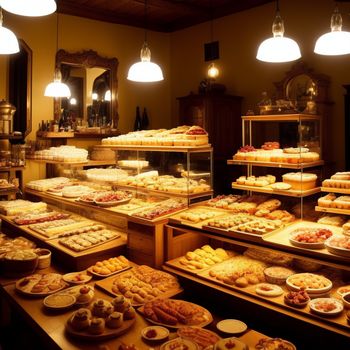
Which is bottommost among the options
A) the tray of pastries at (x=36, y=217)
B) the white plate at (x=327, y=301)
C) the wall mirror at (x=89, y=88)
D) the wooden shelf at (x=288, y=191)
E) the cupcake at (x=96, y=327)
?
the cupcake at (x=96, y=327)

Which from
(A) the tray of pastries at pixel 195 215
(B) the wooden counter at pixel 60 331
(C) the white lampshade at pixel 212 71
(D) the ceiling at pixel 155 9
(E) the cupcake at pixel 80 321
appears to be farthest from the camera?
(C) the white lampshade at pixel 212 71

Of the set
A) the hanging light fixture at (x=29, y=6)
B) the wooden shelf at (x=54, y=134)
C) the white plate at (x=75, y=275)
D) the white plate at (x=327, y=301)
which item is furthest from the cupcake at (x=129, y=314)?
the wooden shelf at (x=54, y=134)

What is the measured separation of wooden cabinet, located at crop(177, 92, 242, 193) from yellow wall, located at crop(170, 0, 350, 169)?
1.13 feet

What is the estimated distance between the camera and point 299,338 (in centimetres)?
287

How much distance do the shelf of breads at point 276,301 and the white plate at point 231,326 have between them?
0.22m

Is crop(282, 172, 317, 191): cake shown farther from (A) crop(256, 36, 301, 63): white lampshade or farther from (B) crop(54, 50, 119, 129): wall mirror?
(B) crop(54, 50, 119, 129): wall mirror

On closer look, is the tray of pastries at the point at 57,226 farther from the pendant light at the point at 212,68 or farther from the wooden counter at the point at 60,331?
the pendant light at the point at 212,68

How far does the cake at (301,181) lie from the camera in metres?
4.12

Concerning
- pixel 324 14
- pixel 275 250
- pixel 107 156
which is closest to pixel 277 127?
pixel 324 14

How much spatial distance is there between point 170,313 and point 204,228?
3.13 feet

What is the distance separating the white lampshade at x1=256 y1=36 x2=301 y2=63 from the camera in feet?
11.2

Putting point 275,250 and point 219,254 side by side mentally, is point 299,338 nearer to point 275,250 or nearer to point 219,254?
point 275,250

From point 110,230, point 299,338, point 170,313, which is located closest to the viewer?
point 299,338

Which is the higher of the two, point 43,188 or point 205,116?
point 205,116
